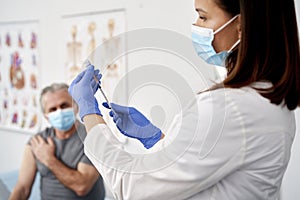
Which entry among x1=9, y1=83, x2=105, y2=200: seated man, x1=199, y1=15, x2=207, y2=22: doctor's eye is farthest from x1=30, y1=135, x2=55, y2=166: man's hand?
x1=199, y1=15, x2=207, y2=22: doctor's eye

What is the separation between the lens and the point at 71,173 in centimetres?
175

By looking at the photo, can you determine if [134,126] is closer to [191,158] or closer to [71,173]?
[191,158]

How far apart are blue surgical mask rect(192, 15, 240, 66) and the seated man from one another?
863 millimetres

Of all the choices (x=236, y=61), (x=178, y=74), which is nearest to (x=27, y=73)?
(x=178, y=74)

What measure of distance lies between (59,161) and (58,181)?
9 centimetres

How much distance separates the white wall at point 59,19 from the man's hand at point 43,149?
0.56 m

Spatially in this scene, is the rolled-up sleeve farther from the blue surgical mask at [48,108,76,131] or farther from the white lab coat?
the blue surgical mask at [48,108,76,131]

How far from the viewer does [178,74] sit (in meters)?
1.12

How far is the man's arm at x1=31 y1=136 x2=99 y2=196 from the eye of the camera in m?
1.74

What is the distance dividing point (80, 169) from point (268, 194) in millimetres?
1111

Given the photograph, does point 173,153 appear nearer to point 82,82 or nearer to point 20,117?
point 82,82

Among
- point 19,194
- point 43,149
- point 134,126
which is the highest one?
point 134,126

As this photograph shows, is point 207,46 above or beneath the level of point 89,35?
Answer: above

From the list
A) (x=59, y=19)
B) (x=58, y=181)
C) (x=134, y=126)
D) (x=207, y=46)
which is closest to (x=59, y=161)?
(x=58, y=181)
